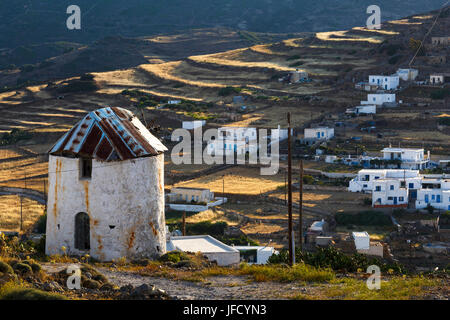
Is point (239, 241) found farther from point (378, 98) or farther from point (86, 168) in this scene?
point (378, 98)

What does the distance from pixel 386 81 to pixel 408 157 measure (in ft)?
62.2

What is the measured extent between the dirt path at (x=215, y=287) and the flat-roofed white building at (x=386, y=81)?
49.9 m

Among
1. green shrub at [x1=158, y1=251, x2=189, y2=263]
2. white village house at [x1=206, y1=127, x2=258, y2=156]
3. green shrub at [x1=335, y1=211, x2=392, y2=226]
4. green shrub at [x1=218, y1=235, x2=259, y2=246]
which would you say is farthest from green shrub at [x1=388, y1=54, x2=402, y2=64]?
green shrub at [x1=158, y1=251, x2=189, y2=263]

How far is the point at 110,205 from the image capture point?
49.6 feet

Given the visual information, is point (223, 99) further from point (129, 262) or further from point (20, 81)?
point (129, 262)

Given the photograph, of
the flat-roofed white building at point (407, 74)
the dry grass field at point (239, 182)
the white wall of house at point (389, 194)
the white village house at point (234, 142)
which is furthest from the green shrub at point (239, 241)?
the flat-roofed white building at point (407, 74)

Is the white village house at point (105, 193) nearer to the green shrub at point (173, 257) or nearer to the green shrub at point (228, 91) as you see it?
the green shrub at point (173, 257)

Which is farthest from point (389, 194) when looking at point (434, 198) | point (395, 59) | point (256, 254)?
point (395, 59)

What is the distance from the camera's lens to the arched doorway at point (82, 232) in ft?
50.7

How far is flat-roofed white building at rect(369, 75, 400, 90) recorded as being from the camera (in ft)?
202

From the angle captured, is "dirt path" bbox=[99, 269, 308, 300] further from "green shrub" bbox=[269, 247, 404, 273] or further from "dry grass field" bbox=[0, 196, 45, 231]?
"dry grass field" bbox=[0, 196, 45, 231]

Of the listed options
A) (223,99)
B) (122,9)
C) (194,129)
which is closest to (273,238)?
(194,129)

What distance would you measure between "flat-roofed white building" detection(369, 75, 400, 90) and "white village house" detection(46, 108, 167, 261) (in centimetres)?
4781

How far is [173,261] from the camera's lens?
609 inches
